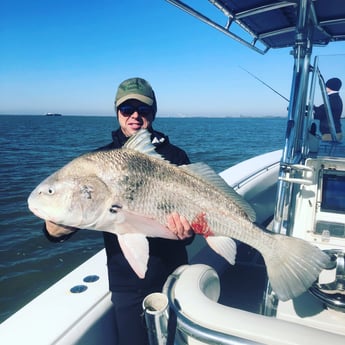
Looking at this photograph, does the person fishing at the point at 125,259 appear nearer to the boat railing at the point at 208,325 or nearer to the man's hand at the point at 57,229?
the man's hand at the point at 57,229

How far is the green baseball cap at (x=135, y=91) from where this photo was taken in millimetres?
2711

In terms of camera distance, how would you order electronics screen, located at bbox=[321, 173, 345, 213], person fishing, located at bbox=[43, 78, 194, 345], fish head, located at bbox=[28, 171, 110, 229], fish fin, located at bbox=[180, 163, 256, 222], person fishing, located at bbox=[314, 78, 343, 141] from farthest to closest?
person fishing, located at bbox=[314, 78, 343, 141]
electronics screen, located at bbox=[321, 173, 345, 213]
fish fin, located at bbox=[180, 163, 256, 222]
person fishing, located at bbox=[43, 78, 194, 345]
fish head, located at bbox=[28, 171, 110, 229]

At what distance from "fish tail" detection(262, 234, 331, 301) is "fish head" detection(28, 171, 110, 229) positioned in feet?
4.36

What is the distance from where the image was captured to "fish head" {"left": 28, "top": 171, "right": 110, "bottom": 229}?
88.4 inches

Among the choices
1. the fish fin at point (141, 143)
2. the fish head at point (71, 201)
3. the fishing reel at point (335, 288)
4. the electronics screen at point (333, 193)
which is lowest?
the fishing reel at point (335, 288)

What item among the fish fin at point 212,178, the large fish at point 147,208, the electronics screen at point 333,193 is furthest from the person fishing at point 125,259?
the electronics screen at point 333,193

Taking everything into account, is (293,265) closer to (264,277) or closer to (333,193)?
(333,193)

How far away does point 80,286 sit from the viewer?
111 inches

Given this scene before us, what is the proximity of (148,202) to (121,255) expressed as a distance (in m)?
0.54

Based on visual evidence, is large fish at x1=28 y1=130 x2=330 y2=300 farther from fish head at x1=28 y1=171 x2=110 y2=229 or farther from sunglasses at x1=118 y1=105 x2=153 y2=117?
sunglasses at x1=118 y1=105 x2=153 y2=117

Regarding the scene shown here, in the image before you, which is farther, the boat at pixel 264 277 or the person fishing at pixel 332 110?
the person fishing at pixel 332 110

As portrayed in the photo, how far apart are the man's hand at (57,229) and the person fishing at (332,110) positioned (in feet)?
11.3

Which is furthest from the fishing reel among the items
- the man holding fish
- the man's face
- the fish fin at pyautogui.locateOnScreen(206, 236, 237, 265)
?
the man's face

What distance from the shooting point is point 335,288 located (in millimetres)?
2746
